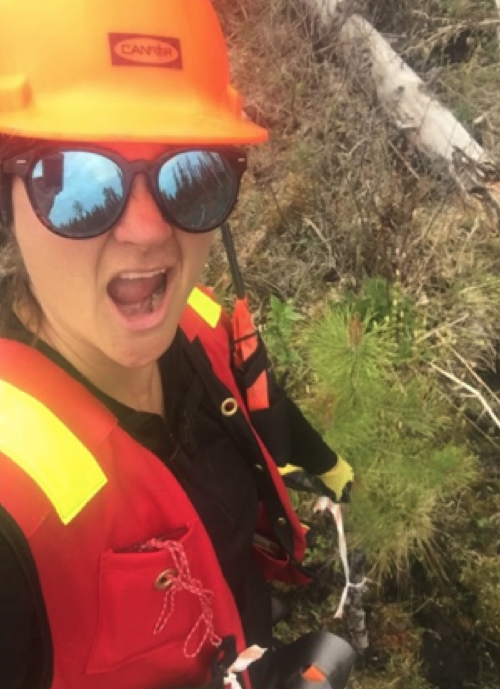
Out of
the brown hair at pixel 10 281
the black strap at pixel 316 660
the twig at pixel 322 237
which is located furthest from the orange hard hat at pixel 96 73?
the twig at pixel 322 237

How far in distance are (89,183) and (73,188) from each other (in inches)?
0.9

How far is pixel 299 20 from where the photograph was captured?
3.46 metres

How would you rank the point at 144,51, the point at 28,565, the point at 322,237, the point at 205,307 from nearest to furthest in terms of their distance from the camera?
the point at 28,565 → the point at 144,51 → the point at 205,307 → the point at 322,237

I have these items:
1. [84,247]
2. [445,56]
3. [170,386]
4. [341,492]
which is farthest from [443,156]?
[84,247]

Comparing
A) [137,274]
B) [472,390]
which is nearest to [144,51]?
[137,274]

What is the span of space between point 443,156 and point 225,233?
156cm

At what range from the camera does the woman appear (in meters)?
1.03

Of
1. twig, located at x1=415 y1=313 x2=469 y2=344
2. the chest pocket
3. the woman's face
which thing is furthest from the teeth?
twig, located at x1=415 y1=313 x2=469 y2=344

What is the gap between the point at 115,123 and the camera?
1.04 metres

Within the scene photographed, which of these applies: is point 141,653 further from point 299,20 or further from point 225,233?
point 299,20

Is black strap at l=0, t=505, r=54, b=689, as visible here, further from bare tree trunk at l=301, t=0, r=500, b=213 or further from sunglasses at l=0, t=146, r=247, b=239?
bare tree trunk at l=301, t=0, r=500, b=213

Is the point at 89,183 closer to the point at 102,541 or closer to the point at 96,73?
the point at 96,73

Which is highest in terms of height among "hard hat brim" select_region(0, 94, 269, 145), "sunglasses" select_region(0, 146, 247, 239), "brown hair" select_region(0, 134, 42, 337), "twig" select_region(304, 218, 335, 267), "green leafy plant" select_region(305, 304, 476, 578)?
"hard hat brim" select_region(0, 94, 269, 145)

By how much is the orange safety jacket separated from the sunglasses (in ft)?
0.72
